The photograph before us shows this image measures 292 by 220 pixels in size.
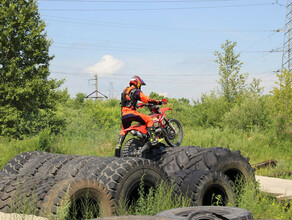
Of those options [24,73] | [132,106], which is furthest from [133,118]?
[24,73]

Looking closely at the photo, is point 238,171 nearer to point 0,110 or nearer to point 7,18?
point 0,110

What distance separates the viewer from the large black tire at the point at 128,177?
210 inches

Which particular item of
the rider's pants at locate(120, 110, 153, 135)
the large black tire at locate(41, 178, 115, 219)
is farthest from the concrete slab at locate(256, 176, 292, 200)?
the large black tire at locate(41, 178, 115, 219)

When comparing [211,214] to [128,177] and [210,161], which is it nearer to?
[128,177]

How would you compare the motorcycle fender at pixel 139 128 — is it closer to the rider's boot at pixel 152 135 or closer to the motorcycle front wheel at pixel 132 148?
the rider's boot at pixel 152 135

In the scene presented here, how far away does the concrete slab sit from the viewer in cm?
733

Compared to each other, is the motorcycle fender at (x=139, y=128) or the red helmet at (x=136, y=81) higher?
the red helmet at (x=136, y=81)

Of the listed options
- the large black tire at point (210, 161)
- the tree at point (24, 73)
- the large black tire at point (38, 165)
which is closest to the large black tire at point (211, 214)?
the large black tire at point (210, 161)

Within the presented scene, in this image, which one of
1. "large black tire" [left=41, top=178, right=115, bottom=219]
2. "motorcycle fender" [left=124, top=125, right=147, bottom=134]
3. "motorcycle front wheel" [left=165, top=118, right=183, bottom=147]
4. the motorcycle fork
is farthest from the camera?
"motorcycle front wheel" [left=165, top=118, right=183, bottom=147]

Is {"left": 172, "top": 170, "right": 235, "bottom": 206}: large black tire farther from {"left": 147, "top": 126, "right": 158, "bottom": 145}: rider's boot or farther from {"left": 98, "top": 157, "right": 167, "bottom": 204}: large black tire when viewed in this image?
{"left": 147, "top": 126, "right": 158, "bottom": 145}: rider's boot

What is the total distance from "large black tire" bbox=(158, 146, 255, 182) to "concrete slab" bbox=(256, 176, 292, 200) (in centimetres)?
56

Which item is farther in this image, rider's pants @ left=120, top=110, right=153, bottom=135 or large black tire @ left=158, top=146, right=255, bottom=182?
rider's pants @ left=120, top=110, right=153, bottom=135

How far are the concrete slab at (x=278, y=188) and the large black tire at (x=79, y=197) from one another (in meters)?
3.94

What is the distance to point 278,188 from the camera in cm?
827
